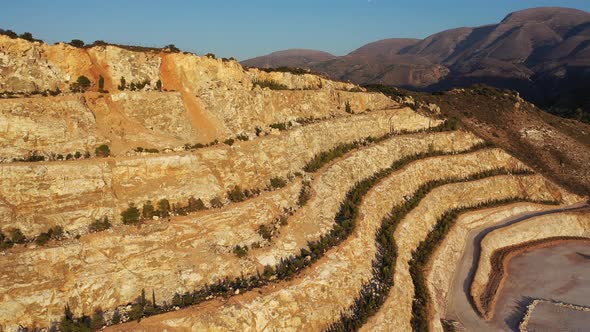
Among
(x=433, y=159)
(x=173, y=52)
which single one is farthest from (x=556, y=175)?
(x=173, y=52)

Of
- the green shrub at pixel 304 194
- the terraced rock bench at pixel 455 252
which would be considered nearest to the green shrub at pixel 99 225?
the green shrub at pixel 304 194

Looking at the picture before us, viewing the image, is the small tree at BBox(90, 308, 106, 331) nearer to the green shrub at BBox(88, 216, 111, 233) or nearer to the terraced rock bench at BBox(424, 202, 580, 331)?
the green shrub at BBox(88, 216, 111, 233)

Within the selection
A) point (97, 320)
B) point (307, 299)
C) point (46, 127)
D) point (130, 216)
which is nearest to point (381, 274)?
point (307, 299)

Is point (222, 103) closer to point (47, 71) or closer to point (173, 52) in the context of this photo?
point (173, 52)

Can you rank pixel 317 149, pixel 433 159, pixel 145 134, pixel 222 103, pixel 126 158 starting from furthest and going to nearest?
pixel 433 159 → pixel 317 149 → pixel 222 103 → pixel 145 134 → pixel 126 158

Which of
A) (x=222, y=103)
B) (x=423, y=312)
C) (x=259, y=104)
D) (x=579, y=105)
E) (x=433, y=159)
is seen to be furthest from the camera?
(x=579, y=105)

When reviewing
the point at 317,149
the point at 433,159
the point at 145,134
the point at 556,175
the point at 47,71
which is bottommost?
the point at 556,175
